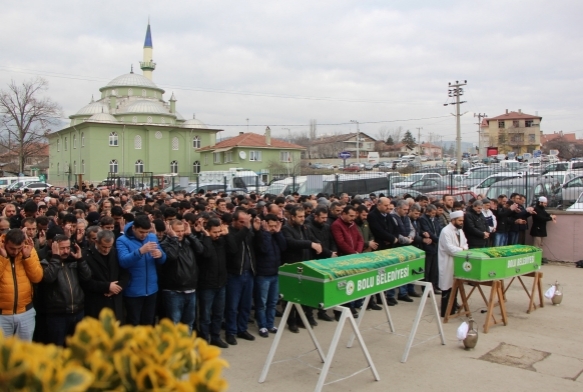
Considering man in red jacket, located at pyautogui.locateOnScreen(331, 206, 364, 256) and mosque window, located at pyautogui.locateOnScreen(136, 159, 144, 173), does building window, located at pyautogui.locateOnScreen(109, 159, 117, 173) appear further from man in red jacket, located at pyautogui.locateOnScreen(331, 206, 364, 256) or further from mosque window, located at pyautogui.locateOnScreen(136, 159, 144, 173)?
man in red jacket, located at pyautogui.locateOnScreen(331, 206, 364, 256)

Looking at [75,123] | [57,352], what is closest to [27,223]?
[57,352]

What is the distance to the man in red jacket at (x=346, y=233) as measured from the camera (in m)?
8.06

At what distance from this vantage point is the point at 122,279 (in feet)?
19.1

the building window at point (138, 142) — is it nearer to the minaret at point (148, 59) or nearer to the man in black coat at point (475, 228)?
the minaret at point (148, 59)

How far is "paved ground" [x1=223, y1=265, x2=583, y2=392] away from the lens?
554 cm

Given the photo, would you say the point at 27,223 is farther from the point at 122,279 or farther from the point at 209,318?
the point at 209,318

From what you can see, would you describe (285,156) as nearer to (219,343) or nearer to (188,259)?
(219,343)

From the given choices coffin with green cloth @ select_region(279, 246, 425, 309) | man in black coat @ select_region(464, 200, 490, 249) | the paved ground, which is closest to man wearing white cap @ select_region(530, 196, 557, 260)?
man in black coat @ select_region(464, 200, 490, 249)

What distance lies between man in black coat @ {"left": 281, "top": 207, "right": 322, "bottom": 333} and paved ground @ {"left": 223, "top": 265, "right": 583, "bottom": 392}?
0.25 meters

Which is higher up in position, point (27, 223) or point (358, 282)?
point (27, 223)

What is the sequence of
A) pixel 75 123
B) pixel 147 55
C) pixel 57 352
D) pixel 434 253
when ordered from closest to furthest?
pixel 57 352 → pixel 434 253 → pixel 75 123 → pixel 147 55

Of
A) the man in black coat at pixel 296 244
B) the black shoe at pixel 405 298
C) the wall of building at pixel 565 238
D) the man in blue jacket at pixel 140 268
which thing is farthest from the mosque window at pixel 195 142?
the man in blue jacket at pixel 140 268

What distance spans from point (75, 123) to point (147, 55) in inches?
748

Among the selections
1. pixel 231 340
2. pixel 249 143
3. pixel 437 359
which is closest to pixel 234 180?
pixel 231 340
